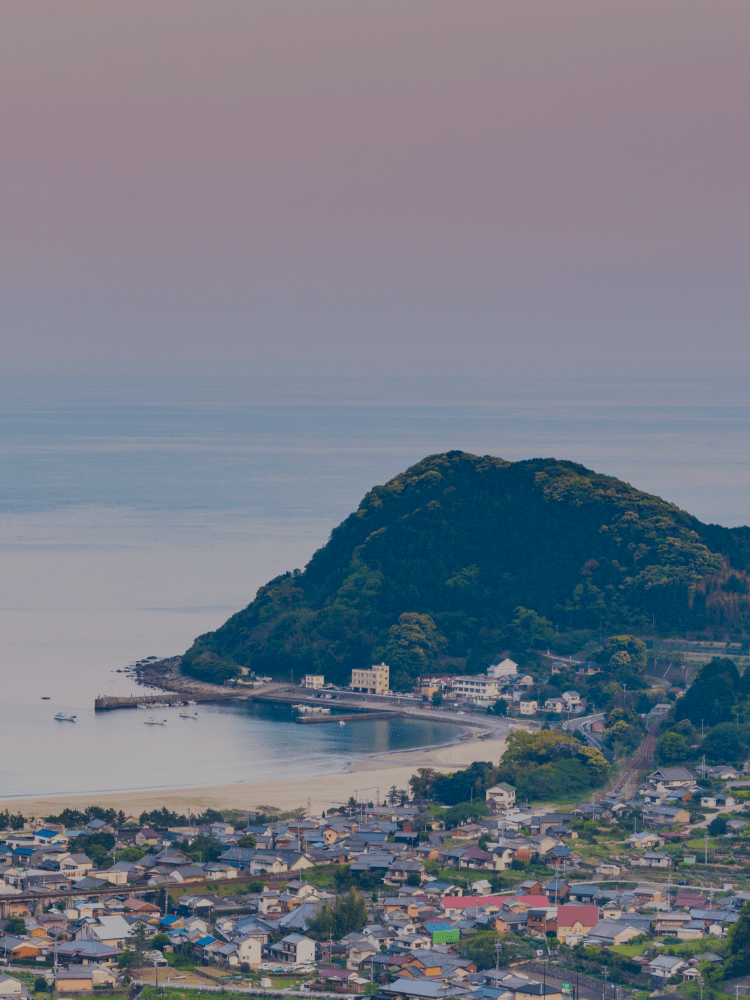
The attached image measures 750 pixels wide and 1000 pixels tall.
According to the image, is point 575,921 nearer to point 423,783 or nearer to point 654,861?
point 654,861

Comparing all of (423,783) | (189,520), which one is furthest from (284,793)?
(189,520)

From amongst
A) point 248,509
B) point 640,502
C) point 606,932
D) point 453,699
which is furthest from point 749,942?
point 248,509

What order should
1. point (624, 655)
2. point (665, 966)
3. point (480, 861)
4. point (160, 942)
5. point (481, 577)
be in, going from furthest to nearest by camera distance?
1. point (481, 577)
2. point (624, 655)
3. point (480, 861)
4. point (160, 942)
5. point (665, 966)

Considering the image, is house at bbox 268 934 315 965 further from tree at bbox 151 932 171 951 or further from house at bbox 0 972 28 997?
house at bbox 0 972 28 997


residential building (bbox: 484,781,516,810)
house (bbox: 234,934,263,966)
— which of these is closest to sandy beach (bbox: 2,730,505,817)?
residential building (bbox: 484,781,516,810)

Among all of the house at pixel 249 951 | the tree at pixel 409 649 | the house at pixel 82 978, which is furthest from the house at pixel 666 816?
the tree at pixel 409 649

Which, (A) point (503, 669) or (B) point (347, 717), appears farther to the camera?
(A) point (503, 669)
